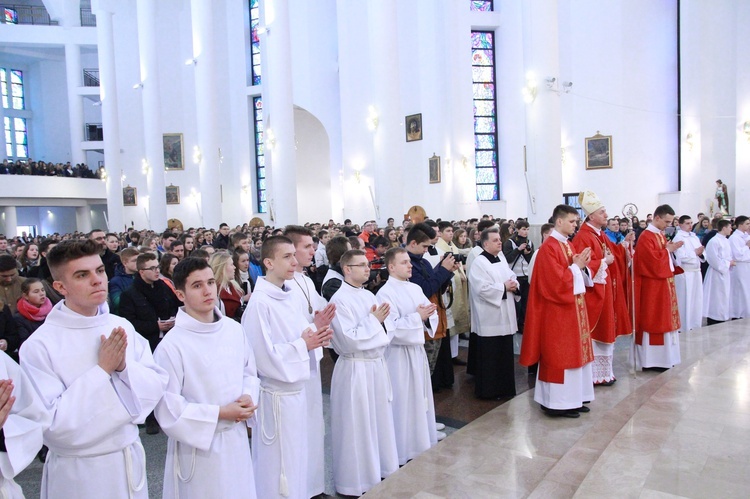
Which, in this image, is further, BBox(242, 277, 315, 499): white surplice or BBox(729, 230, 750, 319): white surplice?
BBox(729, 230, 750, 319): white surplice

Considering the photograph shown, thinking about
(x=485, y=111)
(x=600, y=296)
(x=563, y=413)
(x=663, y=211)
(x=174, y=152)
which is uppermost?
(x=485, y=111)

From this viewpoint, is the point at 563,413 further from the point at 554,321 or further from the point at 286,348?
the point at 286,348

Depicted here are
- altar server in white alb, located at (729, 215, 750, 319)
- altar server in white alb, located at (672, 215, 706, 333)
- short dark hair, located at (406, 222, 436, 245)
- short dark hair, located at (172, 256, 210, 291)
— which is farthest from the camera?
altar server in white alb, located at (729, 215, 750, 319)

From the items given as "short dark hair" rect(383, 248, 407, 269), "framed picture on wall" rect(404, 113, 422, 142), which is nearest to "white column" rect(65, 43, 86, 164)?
"framed picture on wall" rect(404, 113, 422, 142)

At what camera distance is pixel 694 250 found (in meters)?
9.45

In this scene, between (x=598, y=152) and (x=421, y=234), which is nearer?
(x=421, y=234)

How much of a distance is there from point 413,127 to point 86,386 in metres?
20.8

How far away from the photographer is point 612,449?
4285mm

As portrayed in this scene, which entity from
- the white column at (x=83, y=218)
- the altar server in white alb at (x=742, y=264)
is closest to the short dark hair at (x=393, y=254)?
the altar server in white alb at (x=742, y=264)

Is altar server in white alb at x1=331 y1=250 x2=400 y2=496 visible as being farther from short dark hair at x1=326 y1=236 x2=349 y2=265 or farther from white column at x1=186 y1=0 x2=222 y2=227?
white column at x1=186 y1=0 x2=222 y2=227

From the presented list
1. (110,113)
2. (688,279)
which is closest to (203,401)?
(688,279)

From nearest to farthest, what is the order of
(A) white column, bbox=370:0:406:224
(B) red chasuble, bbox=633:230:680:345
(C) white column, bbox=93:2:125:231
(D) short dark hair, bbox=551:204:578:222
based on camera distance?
(D) short dark hair, bbox=551:204:578:222, (B) red chasuble, bbox=633:230:680:345, (A) white column, bbox=370:0:406:224, (C) white column, bbox=93:2:125:231

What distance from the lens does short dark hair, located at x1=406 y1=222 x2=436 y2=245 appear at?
5.98 metres

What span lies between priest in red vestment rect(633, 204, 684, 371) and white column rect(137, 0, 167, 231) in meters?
20.5
